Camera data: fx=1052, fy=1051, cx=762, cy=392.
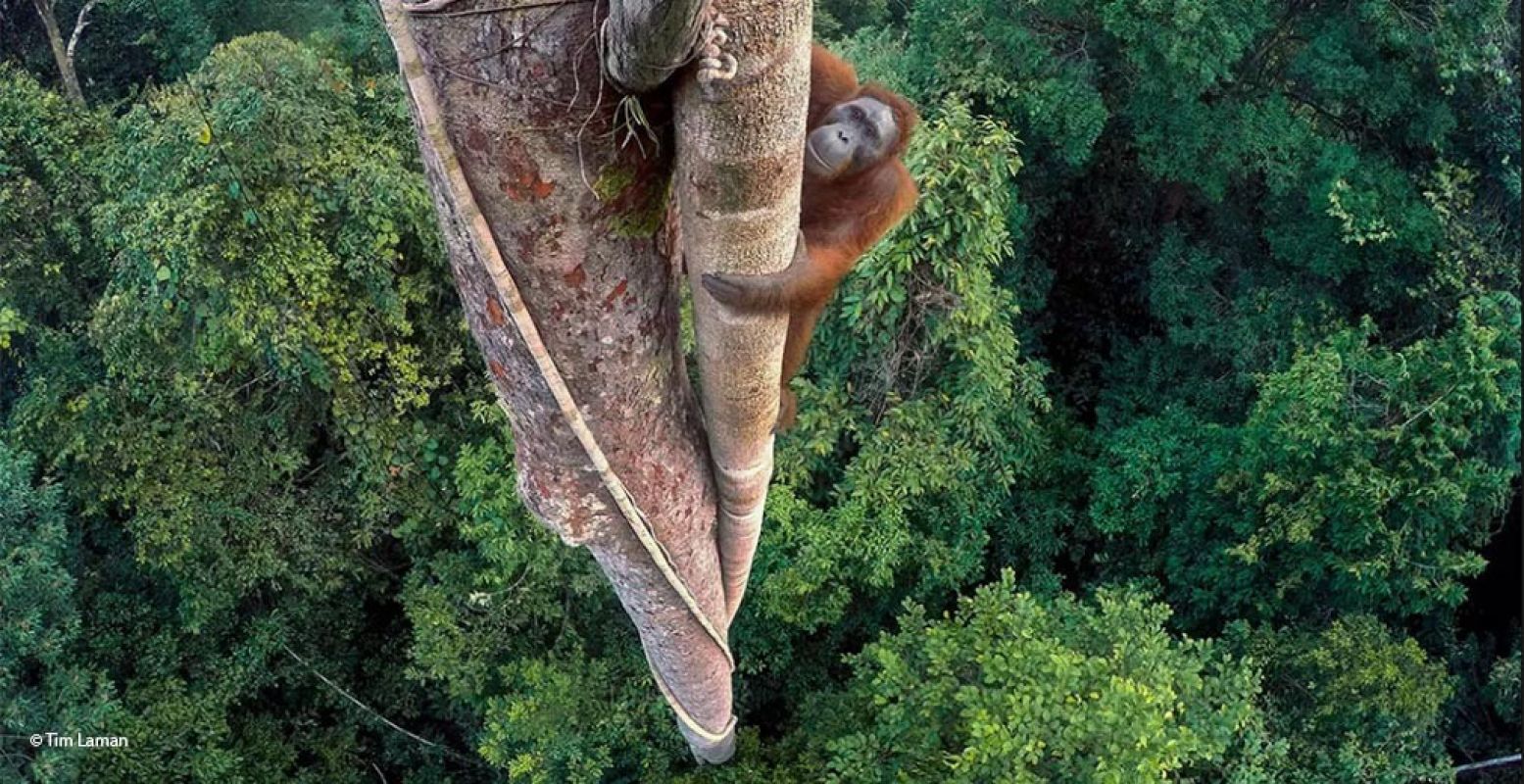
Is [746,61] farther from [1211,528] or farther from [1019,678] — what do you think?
[1211,528]

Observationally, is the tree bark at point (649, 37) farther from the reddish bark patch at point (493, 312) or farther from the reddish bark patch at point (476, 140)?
the reddish bark patch at point (493, 312)

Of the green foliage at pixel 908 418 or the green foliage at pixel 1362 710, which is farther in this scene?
the green foliage at pixel 908 418

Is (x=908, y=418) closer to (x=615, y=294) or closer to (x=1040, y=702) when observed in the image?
(x=1040, y=702)

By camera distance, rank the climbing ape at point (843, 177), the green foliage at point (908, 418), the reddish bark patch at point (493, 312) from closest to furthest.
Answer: the reddish bark patch at point (493, 312), the climbing ape at point (843, 177), the green foliage at point (908, 418)

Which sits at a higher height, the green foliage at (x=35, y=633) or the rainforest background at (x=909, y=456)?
the rainforest background at (x=909, y=456)

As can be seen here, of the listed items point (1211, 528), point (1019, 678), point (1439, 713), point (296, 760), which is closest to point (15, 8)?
point (296, 760)

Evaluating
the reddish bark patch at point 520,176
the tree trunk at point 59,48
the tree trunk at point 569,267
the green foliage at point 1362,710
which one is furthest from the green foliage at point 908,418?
the tree trunk at point 59,48
